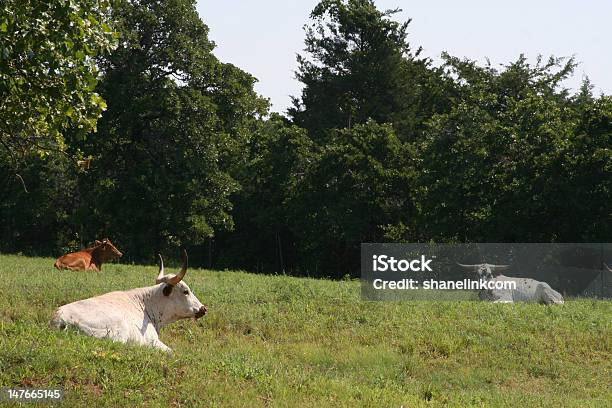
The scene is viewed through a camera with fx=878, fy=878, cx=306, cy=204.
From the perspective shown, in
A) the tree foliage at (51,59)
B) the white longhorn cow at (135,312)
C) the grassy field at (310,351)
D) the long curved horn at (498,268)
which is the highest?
the tree foliage at (51,59)

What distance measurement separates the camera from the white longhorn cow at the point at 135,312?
43.5ft

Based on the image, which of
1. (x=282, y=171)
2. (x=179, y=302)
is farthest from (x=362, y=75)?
(x=179, y=302)

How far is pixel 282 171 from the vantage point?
148 feet

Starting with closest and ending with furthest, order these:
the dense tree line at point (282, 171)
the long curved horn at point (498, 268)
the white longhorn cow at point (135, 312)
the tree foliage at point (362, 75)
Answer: the white longhorn cow at point (135, 312), the long curved horn at point (498, 268), the dense tree line at point (282, 171), the tree foliage at point (362, 75)

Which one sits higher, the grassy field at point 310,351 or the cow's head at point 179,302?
the cow's head at point 179,302

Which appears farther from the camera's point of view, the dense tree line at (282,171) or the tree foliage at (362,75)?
the tree foliage at (362,75)

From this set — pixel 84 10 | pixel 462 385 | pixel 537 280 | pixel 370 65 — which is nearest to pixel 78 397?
pixel 84 10

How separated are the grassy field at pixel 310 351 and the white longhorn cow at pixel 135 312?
1.99ft

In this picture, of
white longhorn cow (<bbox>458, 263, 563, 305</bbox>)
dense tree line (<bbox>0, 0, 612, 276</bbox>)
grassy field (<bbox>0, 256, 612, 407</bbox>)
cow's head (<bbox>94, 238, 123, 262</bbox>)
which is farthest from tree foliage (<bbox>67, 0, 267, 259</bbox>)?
white longhorn cow (<bbox>458, 263, 563, 305</bbox>)

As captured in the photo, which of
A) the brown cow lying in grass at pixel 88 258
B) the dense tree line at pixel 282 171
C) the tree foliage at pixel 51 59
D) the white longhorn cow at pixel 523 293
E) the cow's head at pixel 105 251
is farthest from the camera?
the dense tree line at pixel 282 171

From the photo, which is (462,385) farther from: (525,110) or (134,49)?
(134,49)

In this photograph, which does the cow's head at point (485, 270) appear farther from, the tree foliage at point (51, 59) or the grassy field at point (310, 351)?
the tree foliage at point (51, 59)

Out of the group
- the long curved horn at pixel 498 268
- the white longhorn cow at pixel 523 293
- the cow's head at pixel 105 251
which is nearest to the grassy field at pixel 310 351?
the white longhorn cow at pixel 523 293

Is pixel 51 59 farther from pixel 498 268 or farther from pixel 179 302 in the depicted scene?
pixel 498 268
